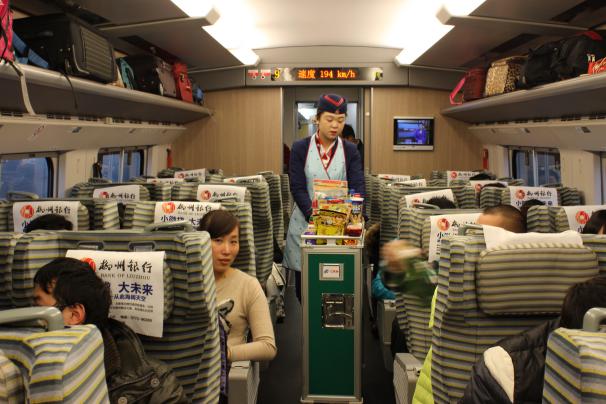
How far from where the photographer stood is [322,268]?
422cm

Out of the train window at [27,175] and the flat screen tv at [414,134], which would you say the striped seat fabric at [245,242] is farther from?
the flat screen tv at [414,134]

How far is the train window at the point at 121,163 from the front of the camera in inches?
328

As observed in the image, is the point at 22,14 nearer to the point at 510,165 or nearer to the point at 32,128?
the point at 32,128

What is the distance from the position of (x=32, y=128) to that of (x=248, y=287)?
3.26 metres

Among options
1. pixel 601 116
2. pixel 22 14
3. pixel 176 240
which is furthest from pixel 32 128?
pixel 601 116

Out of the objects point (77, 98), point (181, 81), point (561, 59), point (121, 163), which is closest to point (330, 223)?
point (561, 59)

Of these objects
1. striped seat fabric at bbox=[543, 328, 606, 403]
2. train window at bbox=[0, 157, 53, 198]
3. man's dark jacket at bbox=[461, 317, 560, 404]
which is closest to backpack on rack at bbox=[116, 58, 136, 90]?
train window at bbox=[0, 157, 53, 198]

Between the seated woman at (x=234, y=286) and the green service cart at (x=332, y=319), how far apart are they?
87 cm

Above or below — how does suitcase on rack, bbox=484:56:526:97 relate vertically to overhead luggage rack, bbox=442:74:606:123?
above

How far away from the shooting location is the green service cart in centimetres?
420

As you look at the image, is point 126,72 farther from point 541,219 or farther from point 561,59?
point 541,219

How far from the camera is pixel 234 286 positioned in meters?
3.37

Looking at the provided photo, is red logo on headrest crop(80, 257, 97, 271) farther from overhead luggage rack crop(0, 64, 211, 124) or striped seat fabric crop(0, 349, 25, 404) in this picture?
overhead luggage rack crop(0, 64, 211, 124)

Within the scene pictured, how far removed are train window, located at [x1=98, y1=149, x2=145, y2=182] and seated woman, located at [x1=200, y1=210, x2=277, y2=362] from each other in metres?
5.09
